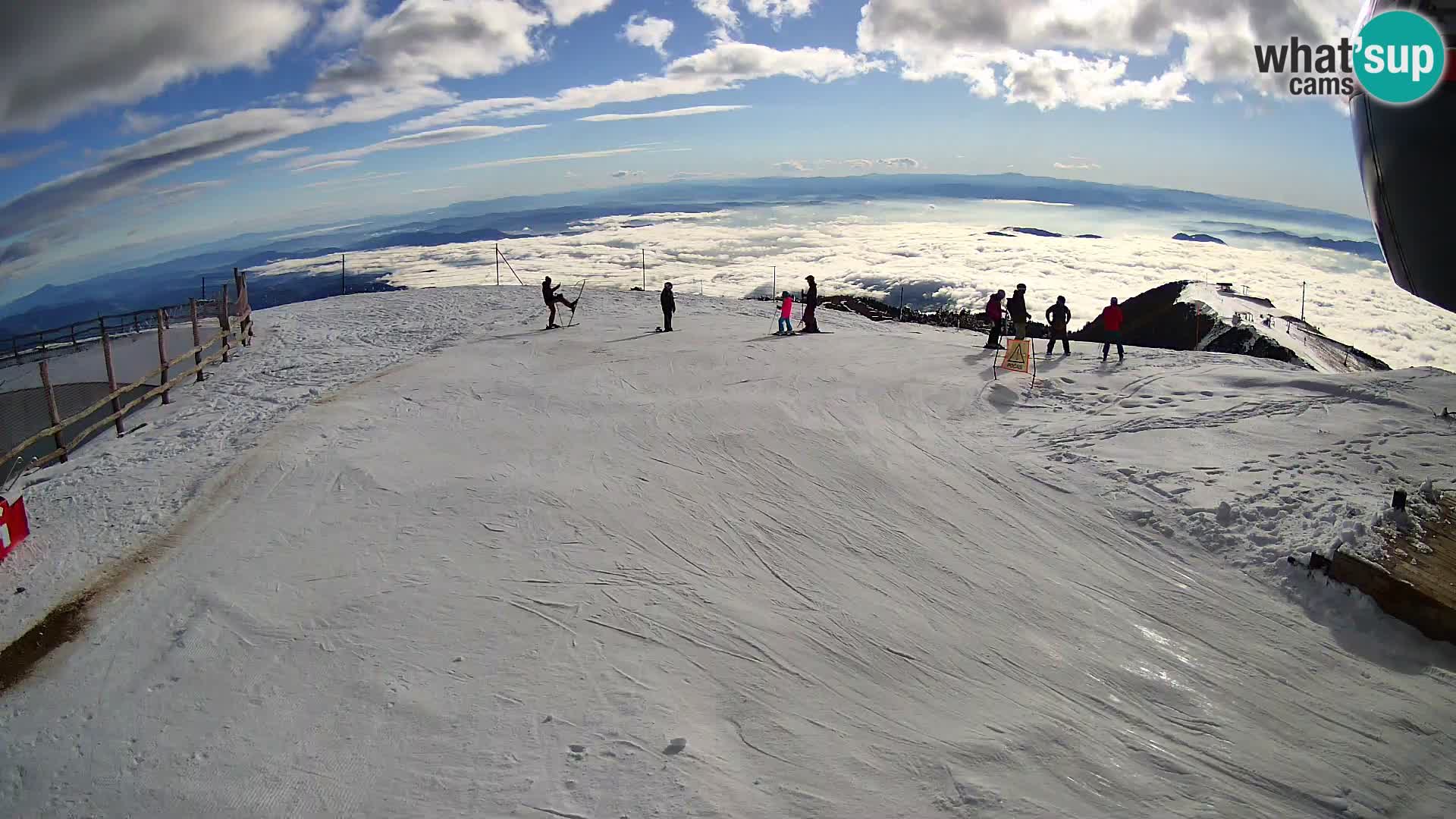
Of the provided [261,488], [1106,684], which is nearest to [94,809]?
[261,488]

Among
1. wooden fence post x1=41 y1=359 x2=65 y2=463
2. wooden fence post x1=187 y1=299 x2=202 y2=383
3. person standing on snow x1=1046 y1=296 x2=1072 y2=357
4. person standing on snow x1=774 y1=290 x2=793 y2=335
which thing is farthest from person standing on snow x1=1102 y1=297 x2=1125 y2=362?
wooden fence post x1=187 y1=299 x2=202 y2=383

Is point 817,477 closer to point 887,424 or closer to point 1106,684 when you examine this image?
point 887,424

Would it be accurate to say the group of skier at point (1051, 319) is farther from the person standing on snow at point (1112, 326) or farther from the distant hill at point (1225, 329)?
the distant hill at point (1225, 329)

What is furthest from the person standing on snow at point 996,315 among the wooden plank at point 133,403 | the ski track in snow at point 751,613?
the wooden plank at point 133,403

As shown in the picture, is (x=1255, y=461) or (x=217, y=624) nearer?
(x=217, y=624)

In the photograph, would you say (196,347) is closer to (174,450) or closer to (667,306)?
(174,450)

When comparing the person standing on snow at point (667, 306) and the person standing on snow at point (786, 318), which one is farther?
the person standing on snow at point (667, 306)
